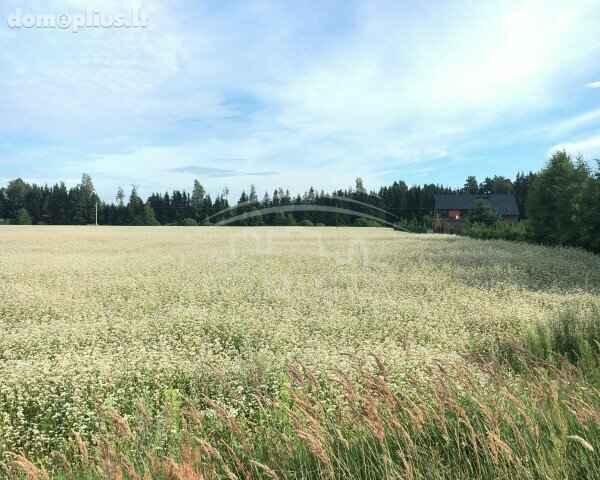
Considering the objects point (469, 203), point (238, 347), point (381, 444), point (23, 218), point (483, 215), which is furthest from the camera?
point (469, 203)

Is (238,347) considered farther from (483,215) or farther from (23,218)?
(23,218)

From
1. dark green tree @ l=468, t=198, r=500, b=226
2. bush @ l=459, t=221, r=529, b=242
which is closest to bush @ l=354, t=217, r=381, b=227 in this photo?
dark green tree @ l=468, t=198, r=500, b=226

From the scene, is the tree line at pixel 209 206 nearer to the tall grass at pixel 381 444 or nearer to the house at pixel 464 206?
the house at pixel 464 206

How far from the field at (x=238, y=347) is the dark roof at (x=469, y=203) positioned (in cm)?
8328

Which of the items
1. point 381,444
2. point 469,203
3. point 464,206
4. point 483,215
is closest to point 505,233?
point 483,215

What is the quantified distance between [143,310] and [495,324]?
8.26 metres

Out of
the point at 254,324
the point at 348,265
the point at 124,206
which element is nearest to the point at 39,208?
the point at 124,206

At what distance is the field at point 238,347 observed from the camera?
402cm

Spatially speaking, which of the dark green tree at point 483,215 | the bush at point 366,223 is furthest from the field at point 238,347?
the bush at point 366,223

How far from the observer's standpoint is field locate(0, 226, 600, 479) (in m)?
4.02

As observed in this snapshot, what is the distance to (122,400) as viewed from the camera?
5879 mm

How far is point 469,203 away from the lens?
3912 inches

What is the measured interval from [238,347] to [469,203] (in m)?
99.4

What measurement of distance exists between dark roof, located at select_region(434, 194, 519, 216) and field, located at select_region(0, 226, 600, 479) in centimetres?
8328
